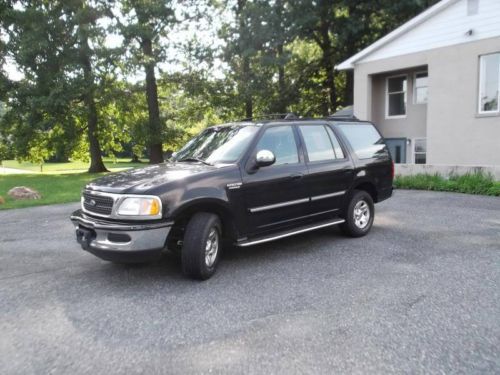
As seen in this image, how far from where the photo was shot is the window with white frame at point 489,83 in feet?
46.2

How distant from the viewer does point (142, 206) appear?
14.9 ft

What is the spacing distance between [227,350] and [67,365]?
3.82 feet

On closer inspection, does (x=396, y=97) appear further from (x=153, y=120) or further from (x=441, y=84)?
(x=153, y=120)

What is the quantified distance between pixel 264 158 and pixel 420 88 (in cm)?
1456

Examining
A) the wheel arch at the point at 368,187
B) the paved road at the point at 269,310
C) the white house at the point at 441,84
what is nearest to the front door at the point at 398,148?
the white house at the point at 441,84

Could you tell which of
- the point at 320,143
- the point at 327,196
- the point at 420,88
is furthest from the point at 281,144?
the point at 420,88

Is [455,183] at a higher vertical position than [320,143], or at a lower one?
lower

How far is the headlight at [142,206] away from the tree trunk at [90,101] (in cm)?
2303

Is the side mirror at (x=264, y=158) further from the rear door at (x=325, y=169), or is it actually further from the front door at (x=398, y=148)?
the front door at (x=398, y=148)

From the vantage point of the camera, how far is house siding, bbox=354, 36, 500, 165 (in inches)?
559

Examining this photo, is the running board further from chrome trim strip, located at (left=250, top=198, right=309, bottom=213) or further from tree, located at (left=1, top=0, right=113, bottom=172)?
tree, located at (left=1, top=0, right=113, bottom=172)

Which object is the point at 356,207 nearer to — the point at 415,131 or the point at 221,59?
the point at 415,131

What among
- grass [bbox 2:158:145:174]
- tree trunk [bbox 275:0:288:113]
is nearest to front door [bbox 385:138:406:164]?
tree trunk [bbox 275:0:288:113]

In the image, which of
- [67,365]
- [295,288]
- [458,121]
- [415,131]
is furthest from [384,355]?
[415,131]
